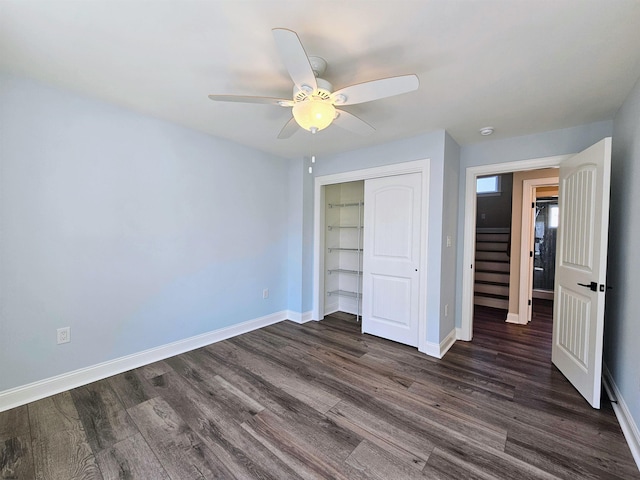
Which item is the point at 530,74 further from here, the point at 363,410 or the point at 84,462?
the point at 84,462

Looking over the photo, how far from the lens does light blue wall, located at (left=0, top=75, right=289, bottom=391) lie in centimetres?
195

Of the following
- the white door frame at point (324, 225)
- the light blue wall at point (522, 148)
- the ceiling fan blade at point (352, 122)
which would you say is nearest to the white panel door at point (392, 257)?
the white door frame at point (324, 225)

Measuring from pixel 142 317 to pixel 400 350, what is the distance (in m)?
2.67

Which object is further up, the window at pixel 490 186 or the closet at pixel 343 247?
the window at pixel 490 186

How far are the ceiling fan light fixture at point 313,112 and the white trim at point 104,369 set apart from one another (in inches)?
100

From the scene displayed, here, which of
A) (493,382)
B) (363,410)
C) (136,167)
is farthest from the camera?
(136,167)

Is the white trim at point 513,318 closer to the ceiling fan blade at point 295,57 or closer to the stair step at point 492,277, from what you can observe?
the stair step at point 492,277

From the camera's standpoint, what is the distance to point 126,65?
1.79 meters

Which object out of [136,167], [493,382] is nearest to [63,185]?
[136,167]

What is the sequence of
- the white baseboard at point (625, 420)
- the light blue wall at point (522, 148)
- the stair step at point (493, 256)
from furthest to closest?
the stair step at point (493, 256) → the light blue wall at point (522, 148) → the white baseboard at point (625, 420)

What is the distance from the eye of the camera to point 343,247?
14.5 feet

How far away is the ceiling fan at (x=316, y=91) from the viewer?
4.30 feet

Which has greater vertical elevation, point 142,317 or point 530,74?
point 530,74

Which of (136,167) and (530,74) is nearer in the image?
(530,74)
